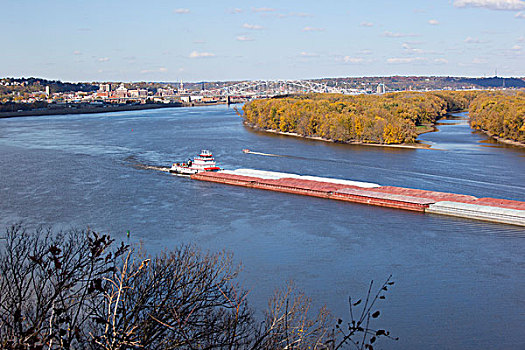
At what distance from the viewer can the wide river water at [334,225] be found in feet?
27.0

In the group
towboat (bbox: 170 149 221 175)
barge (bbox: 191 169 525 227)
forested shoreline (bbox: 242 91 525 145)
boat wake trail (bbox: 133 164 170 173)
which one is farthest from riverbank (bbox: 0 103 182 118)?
barge (bbox: 191 169 525 227)

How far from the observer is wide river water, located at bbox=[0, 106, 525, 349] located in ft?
27.0

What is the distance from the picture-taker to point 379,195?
15039mm

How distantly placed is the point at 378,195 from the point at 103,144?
16.5 metres

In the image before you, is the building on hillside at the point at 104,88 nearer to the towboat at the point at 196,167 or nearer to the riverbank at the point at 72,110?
the riverbank at the point at 72,110

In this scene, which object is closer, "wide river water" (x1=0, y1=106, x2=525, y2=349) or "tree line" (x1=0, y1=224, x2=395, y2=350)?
"tree line" (x1=0, y1=224, x2=395, y2=350)

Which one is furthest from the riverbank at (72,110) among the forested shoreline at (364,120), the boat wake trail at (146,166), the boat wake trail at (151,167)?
the boat wake trail at (151,167)

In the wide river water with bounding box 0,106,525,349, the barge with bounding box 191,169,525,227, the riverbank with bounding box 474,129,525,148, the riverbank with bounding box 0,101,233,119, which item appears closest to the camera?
the wide river water with bounding box 0,106,525,349

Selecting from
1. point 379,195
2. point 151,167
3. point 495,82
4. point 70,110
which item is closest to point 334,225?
point 379,195

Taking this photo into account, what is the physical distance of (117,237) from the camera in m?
11.3

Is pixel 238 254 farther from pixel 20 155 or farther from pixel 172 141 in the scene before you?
pixel 172 141

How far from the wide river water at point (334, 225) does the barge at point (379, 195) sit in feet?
1.21

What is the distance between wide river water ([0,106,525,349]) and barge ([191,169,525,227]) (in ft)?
1.21

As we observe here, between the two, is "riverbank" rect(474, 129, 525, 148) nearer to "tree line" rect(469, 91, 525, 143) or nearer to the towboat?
"tree line" rect(469, 91, 525, 143)
